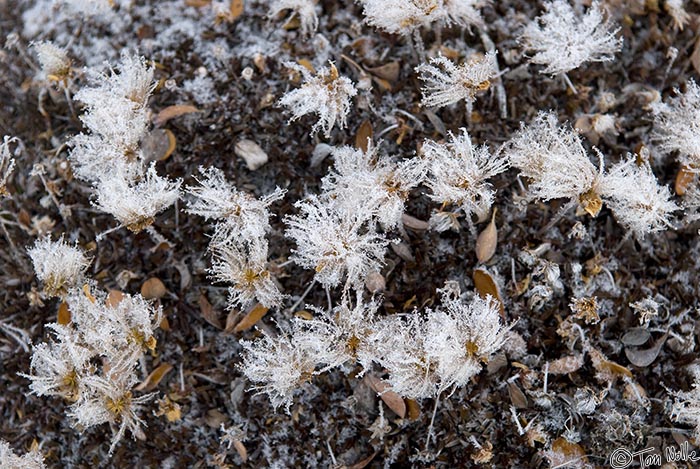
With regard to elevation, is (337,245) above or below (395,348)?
above

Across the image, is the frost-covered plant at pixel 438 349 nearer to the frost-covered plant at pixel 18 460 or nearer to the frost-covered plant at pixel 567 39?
the frost-covered plant at pixel 567 39

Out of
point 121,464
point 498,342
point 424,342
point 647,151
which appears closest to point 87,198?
point 121,464

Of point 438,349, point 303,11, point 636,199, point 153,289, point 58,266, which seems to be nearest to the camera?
point 438,349

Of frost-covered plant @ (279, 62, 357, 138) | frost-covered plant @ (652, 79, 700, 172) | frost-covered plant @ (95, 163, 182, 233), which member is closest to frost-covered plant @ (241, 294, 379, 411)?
frost-covered plant @ (95, 163, 182, 233)

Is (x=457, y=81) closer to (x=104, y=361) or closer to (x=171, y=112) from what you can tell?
(x=171, y=112)

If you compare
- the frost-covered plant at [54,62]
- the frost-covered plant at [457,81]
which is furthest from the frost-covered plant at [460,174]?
the frost-covered plant at [54,62]

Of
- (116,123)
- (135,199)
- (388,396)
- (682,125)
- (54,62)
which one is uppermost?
(54,62)

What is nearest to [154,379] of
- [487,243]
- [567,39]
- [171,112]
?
[171,112]
